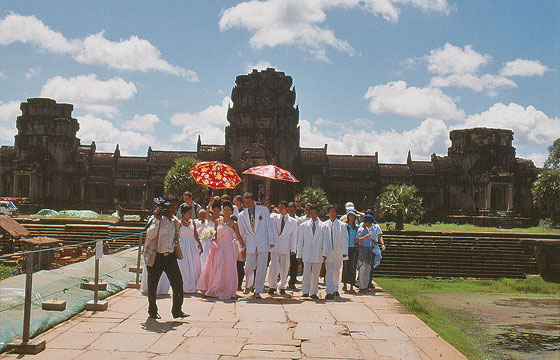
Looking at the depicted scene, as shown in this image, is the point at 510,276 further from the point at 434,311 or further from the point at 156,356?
the point at 156,356

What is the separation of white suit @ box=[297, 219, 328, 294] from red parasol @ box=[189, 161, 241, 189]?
151 inches

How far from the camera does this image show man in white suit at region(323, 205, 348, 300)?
10.0m

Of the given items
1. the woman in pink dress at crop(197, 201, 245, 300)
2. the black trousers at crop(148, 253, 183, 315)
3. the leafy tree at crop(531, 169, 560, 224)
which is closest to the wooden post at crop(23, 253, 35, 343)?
the black trousers at crop(148, 253, 183, 315)

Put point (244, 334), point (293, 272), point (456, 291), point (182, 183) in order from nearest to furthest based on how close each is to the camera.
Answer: point (244, 334)
point (293, 272)
point (456, 291)
point (182, 183)

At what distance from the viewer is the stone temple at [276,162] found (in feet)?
130

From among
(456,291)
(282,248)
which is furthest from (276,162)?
(282,248)

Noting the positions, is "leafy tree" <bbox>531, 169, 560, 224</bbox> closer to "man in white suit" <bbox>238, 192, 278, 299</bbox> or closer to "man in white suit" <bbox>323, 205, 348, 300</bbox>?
"man in white suit" <bbox>323, 205, 348, 300</bbox>

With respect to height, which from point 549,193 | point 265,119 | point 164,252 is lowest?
point 164,252

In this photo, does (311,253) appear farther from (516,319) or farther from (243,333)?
(516,319)

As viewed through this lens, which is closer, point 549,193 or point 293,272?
point 293,272

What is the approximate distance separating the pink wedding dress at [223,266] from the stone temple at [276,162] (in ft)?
95.6

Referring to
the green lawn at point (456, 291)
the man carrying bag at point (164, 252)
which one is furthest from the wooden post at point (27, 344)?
the green lawn at point (456, 291)

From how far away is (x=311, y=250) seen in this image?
10.1m

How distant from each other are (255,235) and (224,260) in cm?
78
